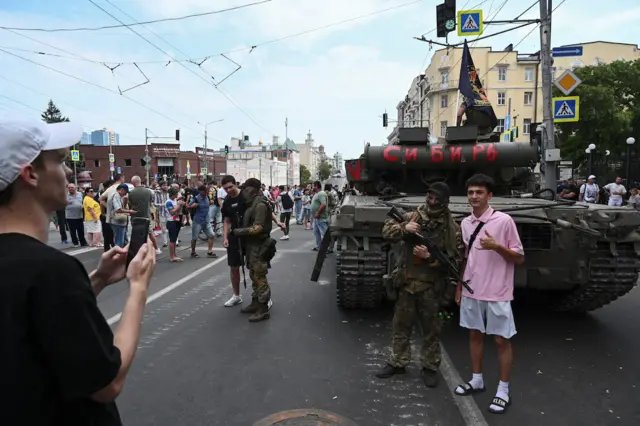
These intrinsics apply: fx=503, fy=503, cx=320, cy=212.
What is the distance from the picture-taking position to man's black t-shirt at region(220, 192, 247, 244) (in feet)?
20.5

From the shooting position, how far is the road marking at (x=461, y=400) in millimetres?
3486

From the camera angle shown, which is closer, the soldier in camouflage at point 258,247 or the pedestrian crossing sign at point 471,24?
the soldier in camouflage at point 258,247

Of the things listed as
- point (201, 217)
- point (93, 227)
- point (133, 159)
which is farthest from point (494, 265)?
point (133, 159)

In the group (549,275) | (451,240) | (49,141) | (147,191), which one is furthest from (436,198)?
(147,191)

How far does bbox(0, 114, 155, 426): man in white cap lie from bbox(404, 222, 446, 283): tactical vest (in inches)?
121

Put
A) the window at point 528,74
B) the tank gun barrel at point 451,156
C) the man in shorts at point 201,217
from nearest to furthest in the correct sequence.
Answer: the tank gun barrel at point 451,156 → the man in shorts at point 201,217 → the window at point 528,74

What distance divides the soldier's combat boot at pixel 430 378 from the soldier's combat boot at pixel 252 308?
8.33 feet

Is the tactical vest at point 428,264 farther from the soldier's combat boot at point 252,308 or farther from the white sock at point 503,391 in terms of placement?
the soldier's combat boot at point 252,308

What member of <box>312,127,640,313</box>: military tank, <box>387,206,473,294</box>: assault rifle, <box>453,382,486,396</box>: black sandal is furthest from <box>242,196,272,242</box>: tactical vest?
<box>453,382,486,396</box>: black sandal

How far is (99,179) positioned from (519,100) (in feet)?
184

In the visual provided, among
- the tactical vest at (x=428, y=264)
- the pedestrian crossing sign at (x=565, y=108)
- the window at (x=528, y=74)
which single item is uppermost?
the window at (x=528, y=74)

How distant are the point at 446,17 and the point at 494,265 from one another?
9718 millimetres

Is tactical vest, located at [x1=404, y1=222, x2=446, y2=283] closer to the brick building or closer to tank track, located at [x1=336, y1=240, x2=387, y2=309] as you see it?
tank track, located at [x1=336, y1=240, x2=387, y2=309]

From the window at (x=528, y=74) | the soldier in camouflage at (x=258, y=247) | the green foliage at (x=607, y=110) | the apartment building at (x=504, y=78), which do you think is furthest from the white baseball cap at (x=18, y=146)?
the window at (x=528, y=74)
